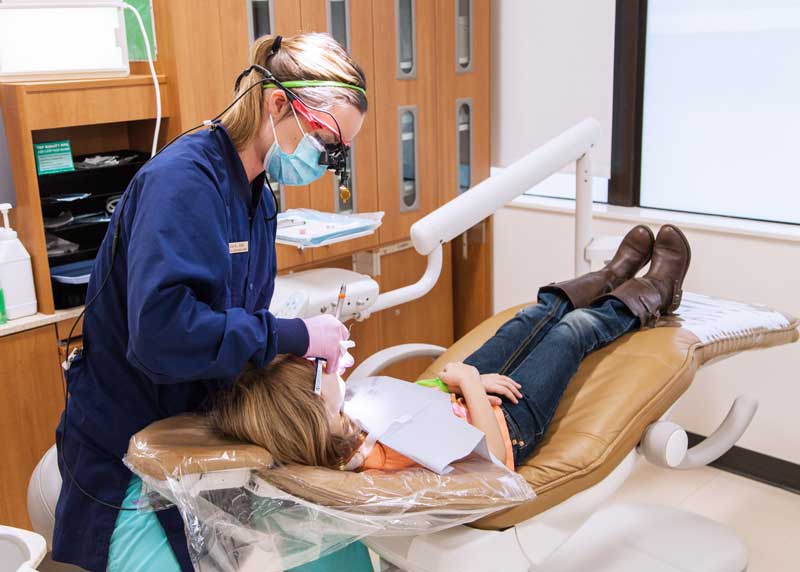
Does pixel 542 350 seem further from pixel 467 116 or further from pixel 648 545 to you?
pixel 467 116

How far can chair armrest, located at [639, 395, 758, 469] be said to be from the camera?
1.71m

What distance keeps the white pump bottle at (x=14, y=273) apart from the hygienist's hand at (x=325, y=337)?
1.10 metres

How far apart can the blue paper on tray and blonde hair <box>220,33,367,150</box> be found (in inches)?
36.2

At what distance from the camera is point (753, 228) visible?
2566 mm

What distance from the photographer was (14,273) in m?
2.09

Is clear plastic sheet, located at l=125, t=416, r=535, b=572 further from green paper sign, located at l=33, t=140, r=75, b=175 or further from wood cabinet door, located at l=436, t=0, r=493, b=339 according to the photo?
wood cabinet door, located at l=436, t=0, r=493, b=339

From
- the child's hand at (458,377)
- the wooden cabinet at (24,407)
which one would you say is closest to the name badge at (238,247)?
the child's hand at (458,377)

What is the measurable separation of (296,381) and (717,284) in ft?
5.76

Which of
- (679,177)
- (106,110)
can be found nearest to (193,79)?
(106,110)

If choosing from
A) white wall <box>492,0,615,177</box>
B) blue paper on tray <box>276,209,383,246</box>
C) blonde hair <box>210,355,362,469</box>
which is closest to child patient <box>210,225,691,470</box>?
blonde hair <box>210,355,362,469</box>

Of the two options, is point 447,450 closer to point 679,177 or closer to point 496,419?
point 496,419

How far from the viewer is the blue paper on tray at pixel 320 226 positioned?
2322mm

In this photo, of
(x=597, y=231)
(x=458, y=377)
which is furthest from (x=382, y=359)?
(x=597, y=231)

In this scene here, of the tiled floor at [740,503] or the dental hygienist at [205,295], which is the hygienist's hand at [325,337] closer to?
the dental hygienist at [205,295]
